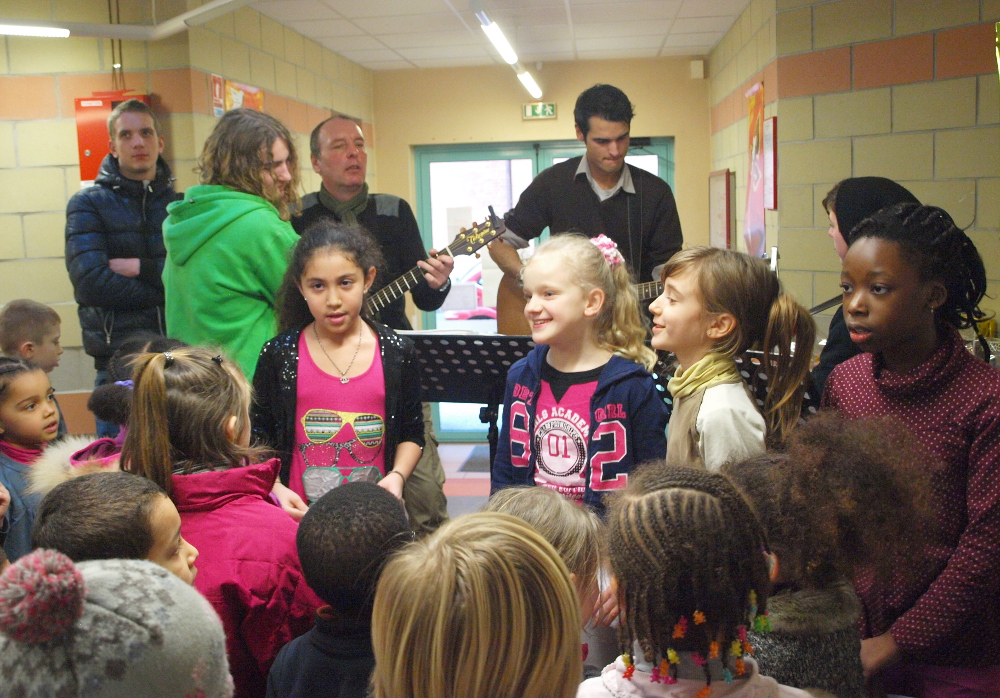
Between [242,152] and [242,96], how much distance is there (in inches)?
106

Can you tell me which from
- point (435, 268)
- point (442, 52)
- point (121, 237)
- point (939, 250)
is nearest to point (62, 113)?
point (121, 237)

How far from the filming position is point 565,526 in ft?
4.38

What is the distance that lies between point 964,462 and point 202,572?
1346mm

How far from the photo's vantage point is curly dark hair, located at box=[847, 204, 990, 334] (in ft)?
4.95

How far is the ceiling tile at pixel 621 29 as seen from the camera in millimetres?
5728

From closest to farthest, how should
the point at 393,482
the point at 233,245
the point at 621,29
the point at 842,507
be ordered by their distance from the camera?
the point at 842,507, the point at 393,482, the point at 233,245, the point at 621,29

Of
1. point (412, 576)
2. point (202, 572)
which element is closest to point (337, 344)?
point (202, 572)

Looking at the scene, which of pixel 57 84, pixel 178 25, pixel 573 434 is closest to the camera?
pixel 573 434

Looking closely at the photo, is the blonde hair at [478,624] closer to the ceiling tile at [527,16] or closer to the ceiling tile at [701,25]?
the ceiling tile at [527,16]

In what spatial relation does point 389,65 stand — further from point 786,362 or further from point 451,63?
point 786,362

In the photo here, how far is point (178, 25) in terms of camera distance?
400 cm

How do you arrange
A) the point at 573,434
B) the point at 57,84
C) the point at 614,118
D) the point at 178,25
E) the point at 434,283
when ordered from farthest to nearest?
the point at 57,84, the point at 178,25, the point at 614,118, the point at 434,283, the point at 573,434

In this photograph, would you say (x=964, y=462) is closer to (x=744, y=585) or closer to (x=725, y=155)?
(x=744, y=585)

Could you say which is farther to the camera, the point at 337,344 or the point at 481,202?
the point at 481,202
